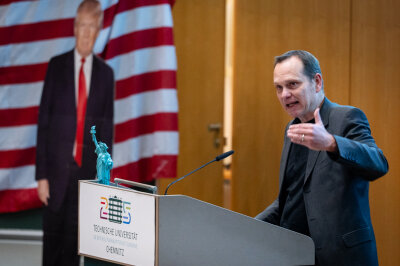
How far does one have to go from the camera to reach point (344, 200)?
168 cm

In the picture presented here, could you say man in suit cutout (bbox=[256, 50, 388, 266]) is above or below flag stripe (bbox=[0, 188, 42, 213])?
below

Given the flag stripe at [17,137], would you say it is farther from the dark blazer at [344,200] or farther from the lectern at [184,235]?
the dark blazer at [344,200]

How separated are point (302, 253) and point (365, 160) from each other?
1.21 ft

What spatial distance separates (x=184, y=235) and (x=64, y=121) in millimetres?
3057

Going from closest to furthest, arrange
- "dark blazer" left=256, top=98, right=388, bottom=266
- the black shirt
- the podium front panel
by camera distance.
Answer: the podium front panel
"dark blazer" left=256, top=98, right=388, bottom=266
the black shirt

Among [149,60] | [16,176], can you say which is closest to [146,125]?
[149,60]

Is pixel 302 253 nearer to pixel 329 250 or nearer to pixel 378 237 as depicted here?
pixel 329 250

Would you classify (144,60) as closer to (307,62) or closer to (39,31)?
(39,31)

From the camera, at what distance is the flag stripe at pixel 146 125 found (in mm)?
4055

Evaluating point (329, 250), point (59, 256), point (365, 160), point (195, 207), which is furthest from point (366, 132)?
point (59, 256)

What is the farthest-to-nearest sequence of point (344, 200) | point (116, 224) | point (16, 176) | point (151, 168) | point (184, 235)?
point (16, 176)
point (151, 168)
point (344, 200)
point (116, 224)
point (184, 235)

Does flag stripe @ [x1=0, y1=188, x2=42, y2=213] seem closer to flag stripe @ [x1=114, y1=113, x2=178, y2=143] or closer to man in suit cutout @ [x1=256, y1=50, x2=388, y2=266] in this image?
flag stripe @ [x1=114, y1=113, x2=178, y2=143]

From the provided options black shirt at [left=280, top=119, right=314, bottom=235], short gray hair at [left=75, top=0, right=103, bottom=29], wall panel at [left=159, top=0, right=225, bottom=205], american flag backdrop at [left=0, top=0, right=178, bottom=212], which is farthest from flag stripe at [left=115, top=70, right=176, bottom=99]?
black shirt at [left=280, top=119, right=314, bottom=235]

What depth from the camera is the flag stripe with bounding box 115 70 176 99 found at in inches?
160
